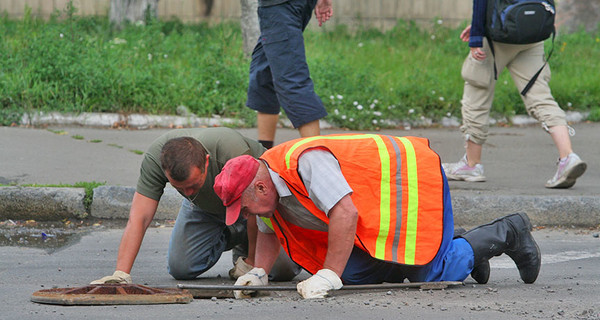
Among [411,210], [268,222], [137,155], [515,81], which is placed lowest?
[137,155]

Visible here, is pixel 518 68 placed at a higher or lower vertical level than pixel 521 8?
lower

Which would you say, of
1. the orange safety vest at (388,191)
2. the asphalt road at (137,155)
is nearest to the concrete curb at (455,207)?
the asphalt road at (137,155)

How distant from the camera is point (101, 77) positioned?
841 cm

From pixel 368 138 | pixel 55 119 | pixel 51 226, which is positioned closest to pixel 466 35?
pixel 368 138

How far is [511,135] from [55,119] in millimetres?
4667

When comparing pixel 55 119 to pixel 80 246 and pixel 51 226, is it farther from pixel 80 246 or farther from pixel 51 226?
pixel 80 246

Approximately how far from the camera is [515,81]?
20.4 ft

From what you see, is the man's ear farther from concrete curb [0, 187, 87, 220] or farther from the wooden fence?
the wooden fence

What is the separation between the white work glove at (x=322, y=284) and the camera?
11.7 ft

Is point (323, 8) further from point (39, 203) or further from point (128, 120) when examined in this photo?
point (128, 120)

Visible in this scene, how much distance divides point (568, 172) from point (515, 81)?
2.63 ft

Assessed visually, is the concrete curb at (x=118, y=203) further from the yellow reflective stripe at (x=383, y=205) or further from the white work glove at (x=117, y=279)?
the yellow reflective stripe at (x=383, y=205)

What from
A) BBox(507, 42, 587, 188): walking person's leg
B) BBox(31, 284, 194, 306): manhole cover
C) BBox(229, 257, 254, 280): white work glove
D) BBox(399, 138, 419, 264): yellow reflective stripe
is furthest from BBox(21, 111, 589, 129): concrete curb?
BBox(399, 138, 419, 264): yellow reflective stripe

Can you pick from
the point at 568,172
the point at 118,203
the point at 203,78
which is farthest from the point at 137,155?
the point at 568,172
